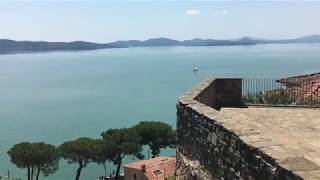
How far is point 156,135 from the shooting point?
44.3m

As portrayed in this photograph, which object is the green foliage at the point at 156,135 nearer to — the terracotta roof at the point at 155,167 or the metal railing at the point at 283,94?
the terracotta roof at the point at 155,167

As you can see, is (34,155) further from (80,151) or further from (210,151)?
(210,151)

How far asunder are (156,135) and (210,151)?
3762 centimetres

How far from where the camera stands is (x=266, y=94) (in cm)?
1339

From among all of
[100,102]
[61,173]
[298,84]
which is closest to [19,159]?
[61,173]

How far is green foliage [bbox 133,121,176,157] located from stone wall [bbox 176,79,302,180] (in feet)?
110

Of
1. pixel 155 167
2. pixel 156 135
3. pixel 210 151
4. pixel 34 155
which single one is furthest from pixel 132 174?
pixel 210 151

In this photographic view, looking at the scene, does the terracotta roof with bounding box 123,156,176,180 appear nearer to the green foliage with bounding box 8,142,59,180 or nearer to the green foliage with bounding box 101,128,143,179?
the green foliage with bounding box 101,128,143,179

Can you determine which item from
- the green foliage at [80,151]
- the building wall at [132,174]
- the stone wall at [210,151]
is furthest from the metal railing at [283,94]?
the green foliage at [80,151]

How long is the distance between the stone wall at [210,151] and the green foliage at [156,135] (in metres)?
33.6

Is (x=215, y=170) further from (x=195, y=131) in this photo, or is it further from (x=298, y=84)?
(x=298, y=84)

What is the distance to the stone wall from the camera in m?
5.05

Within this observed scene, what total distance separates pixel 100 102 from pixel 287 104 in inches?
3146

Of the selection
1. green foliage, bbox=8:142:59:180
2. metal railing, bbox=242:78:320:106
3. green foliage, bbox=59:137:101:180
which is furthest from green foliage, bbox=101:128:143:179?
metal railing, bbox=242:78:320:106
